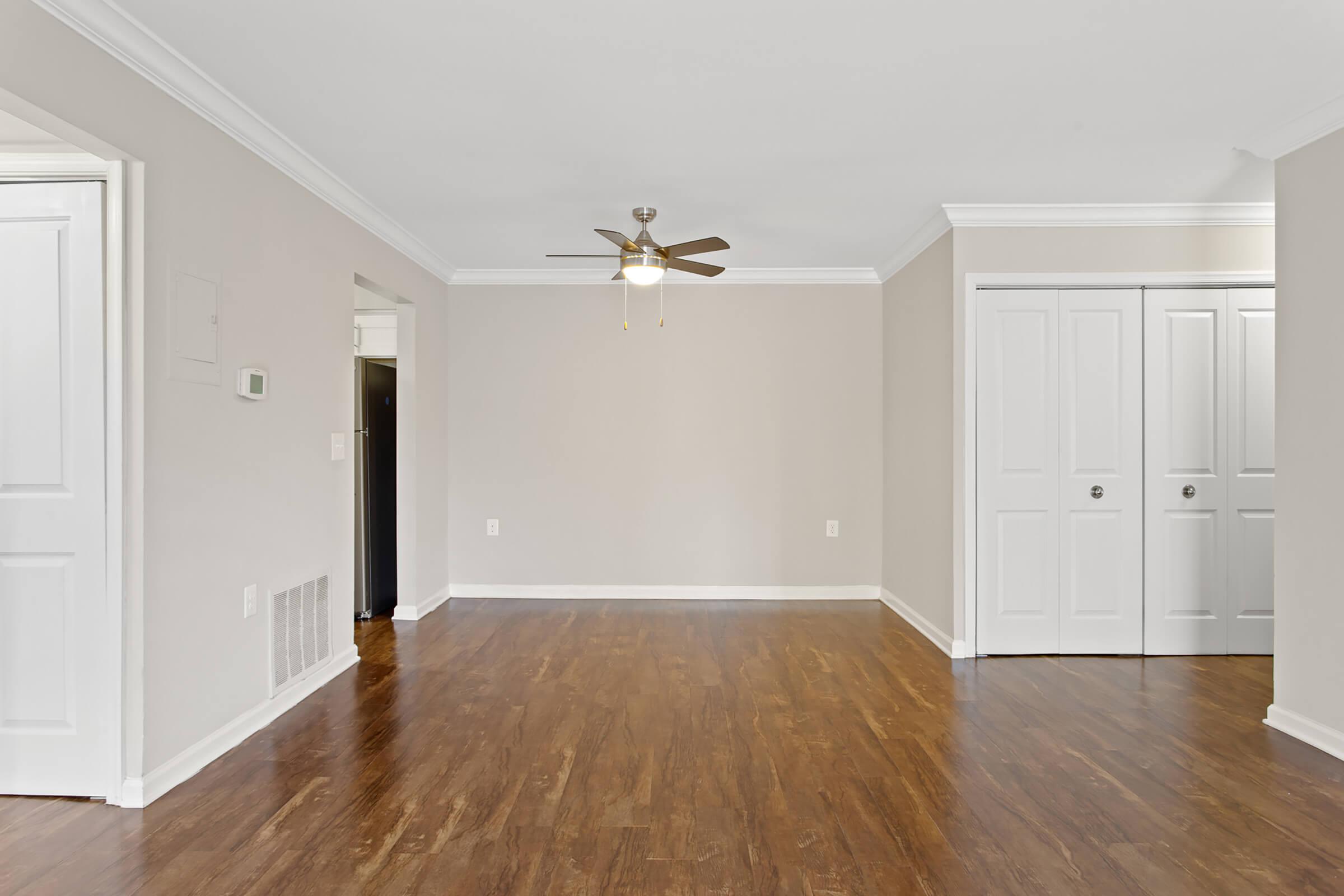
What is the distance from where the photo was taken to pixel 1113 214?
409cm

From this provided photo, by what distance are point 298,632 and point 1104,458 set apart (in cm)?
442

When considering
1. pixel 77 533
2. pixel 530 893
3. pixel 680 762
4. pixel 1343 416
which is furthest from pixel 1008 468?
pixel 77 533

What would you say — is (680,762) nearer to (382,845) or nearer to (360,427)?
(382,845)

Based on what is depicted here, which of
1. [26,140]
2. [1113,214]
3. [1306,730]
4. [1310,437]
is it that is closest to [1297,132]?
[1113,214]

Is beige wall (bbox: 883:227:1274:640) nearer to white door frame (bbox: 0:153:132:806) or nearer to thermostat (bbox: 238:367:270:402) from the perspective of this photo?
thermostat (bbox: 238:367:270:402)

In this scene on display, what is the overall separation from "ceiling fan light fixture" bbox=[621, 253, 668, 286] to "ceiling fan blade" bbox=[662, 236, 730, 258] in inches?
2.6

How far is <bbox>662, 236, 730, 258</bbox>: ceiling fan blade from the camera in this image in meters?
3.69

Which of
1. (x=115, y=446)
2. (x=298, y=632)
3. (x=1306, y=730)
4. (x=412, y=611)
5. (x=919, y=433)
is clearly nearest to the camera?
(x=115, y=446)

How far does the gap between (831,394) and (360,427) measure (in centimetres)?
348

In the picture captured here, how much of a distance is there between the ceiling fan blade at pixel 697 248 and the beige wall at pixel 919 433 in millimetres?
1495

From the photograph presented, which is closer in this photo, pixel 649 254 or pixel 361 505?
pixel 649 254

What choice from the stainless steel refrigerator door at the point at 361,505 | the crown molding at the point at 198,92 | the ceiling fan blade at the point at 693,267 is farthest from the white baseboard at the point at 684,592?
the crown molding at the point at 198,92

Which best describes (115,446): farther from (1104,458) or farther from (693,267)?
(1104,458)

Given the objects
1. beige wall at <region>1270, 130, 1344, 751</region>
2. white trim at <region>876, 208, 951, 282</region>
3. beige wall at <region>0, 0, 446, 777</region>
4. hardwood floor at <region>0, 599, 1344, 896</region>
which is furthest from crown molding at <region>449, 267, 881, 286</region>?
hardwood floor at <region>0, 599, 1344, 896</region>
